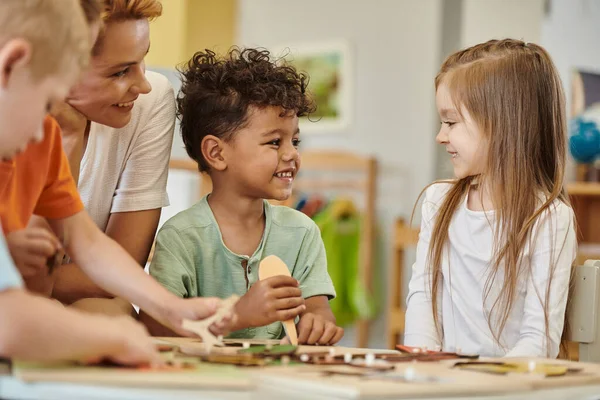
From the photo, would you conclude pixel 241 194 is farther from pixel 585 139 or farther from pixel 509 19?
pixel 585 139

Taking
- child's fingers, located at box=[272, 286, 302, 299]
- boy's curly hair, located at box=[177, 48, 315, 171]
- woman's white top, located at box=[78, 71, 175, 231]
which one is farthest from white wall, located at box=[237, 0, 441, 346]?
child's fingers, located at box=[272, 286, 302, 299]

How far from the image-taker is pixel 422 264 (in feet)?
5.45

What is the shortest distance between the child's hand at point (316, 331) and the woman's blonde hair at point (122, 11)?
1.85 feet

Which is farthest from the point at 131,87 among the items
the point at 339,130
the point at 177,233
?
the point at 339,130

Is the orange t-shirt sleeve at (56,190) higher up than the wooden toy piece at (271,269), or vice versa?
the orange t-shirt sleeve at (56,190)

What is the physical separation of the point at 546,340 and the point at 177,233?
0.67 m

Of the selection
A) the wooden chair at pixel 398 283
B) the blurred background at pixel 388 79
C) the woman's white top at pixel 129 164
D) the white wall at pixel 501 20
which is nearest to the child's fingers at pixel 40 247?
the woman's white top at pixel 129 164

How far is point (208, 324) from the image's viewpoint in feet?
3.46

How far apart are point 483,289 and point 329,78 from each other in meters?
3.39

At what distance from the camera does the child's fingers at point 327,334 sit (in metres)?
1.35

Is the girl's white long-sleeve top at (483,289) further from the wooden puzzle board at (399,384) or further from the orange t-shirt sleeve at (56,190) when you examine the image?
the orange t-shirt sleeve at (56,190)

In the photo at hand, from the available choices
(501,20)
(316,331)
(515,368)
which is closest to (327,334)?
(316,331)

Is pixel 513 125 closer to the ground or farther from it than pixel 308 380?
farther from it

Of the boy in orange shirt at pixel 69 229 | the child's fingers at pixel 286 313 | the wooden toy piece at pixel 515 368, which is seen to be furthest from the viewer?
the child's fingers at pixel 286 313
